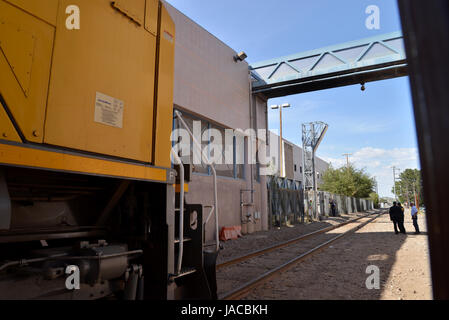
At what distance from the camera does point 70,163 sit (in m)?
2.35

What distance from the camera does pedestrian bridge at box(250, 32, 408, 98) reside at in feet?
47.0

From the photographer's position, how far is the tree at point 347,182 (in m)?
44.8

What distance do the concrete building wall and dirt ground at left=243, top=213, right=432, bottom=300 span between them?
5.78 m

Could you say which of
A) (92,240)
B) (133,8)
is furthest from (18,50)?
(92,240)

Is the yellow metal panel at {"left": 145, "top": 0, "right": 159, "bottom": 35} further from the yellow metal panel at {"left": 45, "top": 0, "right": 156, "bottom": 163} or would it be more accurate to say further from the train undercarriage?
the train undercarriage

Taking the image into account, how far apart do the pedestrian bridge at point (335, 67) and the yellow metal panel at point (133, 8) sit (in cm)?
1373

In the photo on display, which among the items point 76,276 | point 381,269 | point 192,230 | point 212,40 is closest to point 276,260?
point 381,269

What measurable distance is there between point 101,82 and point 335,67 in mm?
14968

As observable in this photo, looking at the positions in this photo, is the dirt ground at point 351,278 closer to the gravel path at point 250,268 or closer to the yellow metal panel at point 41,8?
the gravel path at point 250,268

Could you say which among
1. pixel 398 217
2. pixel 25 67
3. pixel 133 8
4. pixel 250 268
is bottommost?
pixel 250 268

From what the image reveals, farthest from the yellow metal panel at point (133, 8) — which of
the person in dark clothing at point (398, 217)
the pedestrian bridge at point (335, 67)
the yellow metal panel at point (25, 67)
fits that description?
the person in dark clothing at point (398, 217)

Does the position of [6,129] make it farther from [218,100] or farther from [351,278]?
[218,100]

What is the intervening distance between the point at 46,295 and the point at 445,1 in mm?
3059

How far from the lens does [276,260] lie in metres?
8.12
